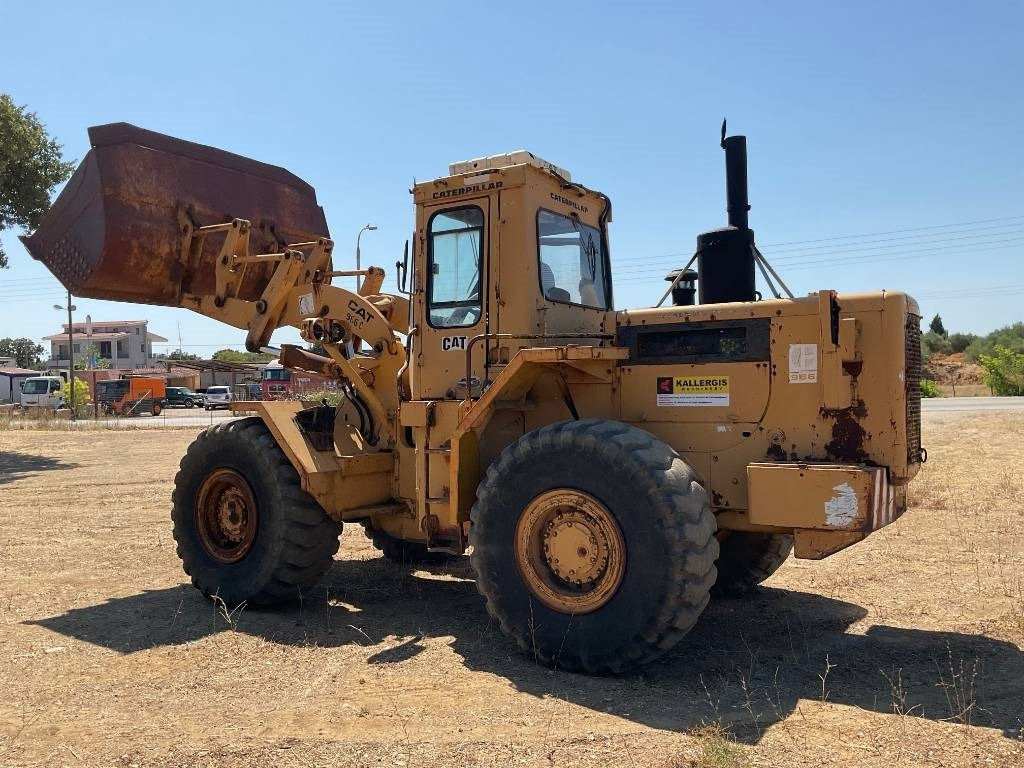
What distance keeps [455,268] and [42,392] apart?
155 ft

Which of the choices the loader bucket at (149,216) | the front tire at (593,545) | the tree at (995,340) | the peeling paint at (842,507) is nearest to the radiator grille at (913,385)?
the peeling paint at (842,507)

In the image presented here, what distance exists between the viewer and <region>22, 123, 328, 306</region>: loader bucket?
23.2 ft

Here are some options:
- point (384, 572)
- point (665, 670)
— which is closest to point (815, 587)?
point (665, 670)

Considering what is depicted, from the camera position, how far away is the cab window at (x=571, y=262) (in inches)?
246

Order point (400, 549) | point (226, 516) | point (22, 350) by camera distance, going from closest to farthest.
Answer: point (226, 516)
point (400, 549)
point (22, 350)

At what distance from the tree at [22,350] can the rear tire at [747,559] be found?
378 feet

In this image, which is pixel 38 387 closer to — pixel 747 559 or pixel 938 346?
pixel 747 559

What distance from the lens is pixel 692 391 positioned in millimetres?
5652

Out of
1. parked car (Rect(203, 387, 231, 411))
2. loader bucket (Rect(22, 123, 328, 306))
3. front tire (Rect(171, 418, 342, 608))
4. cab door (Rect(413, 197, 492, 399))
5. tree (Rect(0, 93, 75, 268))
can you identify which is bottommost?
front tire (Rect(171, 418, 342, 608))

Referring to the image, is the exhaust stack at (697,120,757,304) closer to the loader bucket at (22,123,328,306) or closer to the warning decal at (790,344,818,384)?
the warning decal at (790,344,818,384)

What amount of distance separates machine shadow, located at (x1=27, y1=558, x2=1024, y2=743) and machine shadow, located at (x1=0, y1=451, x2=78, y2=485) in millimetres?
10938

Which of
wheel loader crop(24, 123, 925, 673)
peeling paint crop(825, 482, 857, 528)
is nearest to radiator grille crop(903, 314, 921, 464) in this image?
wheel loader crop(24, 123, 925, 673)

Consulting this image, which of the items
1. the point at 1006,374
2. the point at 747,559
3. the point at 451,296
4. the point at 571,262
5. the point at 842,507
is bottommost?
the point at 747,559

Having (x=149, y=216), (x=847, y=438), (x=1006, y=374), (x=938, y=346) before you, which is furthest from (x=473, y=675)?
(x=938, y=346)
